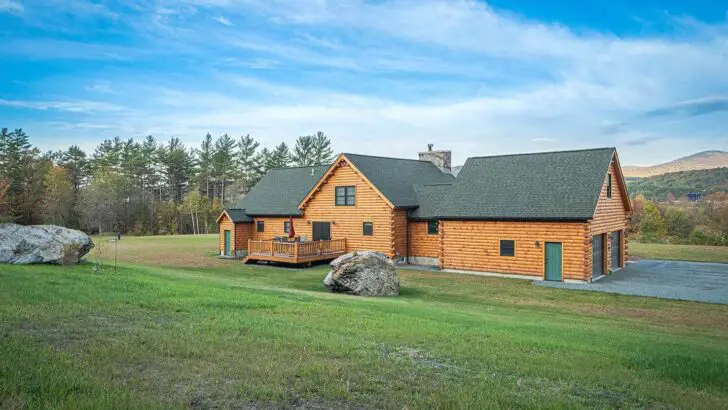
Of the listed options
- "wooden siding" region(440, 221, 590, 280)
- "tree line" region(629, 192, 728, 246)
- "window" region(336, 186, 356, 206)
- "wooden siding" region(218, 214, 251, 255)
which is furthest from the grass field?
"tree line" region(629, 192, 728, 246)

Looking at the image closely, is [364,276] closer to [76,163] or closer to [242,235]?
[242,235]

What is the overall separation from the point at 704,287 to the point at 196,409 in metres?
22.9

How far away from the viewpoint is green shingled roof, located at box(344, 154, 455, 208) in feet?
98.6

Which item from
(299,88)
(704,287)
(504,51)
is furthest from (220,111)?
(704,287)

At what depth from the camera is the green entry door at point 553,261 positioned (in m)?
23.5

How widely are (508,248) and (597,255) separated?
4623 mm

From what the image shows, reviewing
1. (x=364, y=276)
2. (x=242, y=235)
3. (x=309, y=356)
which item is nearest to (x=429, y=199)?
(x=364, y=276)

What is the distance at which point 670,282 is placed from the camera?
2220 centimetres

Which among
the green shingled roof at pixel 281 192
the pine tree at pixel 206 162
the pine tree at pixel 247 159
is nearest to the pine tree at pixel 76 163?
the pine tree at pixel 206 162

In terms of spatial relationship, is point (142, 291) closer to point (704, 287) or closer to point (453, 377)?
point (453, 377)

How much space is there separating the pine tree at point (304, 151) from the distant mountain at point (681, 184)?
1963 inches

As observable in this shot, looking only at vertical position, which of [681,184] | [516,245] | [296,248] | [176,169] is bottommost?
[296,248]

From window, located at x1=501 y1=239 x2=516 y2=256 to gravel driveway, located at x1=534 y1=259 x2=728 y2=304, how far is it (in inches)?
90.7

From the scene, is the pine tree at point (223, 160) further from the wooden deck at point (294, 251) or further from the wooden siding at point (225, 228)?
the wooden deck at point (294, 251)
